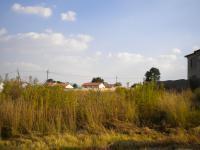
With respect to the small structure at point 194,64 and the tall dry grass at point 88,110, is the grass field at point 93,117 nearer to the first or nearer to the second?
the tall dry grass at point 88,110

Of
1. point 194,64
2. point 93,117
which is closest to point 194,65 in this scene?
point 194,64

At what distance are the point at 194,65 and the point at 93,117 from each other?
1186 inches

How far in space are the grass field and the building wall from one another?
26.0 m

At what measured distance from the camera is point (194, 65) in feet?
129

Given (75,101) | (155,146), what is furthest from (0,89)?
(155,146)

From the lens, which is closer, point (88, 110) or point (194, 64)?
point (88, 110)

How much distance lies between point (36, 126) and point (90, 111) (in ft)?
5.76

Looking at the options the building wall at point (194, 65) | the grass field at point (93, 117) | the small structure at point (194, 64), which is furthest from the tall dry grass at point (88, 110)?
Result: the building wall at point (194, 65)

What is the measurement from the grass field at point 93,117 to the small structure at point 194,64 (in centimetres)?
2590

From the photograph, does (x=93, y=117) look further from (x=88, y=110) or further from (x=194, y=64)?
(x=194, y=64)

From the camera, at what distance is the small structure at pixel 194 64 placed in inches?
1483

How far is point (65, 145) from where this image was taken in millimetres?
8812

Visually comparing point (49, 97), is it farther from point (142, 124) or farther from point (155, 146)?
point (155, 146)

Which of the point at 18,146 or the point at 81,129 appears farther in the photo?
the point at 81,129
